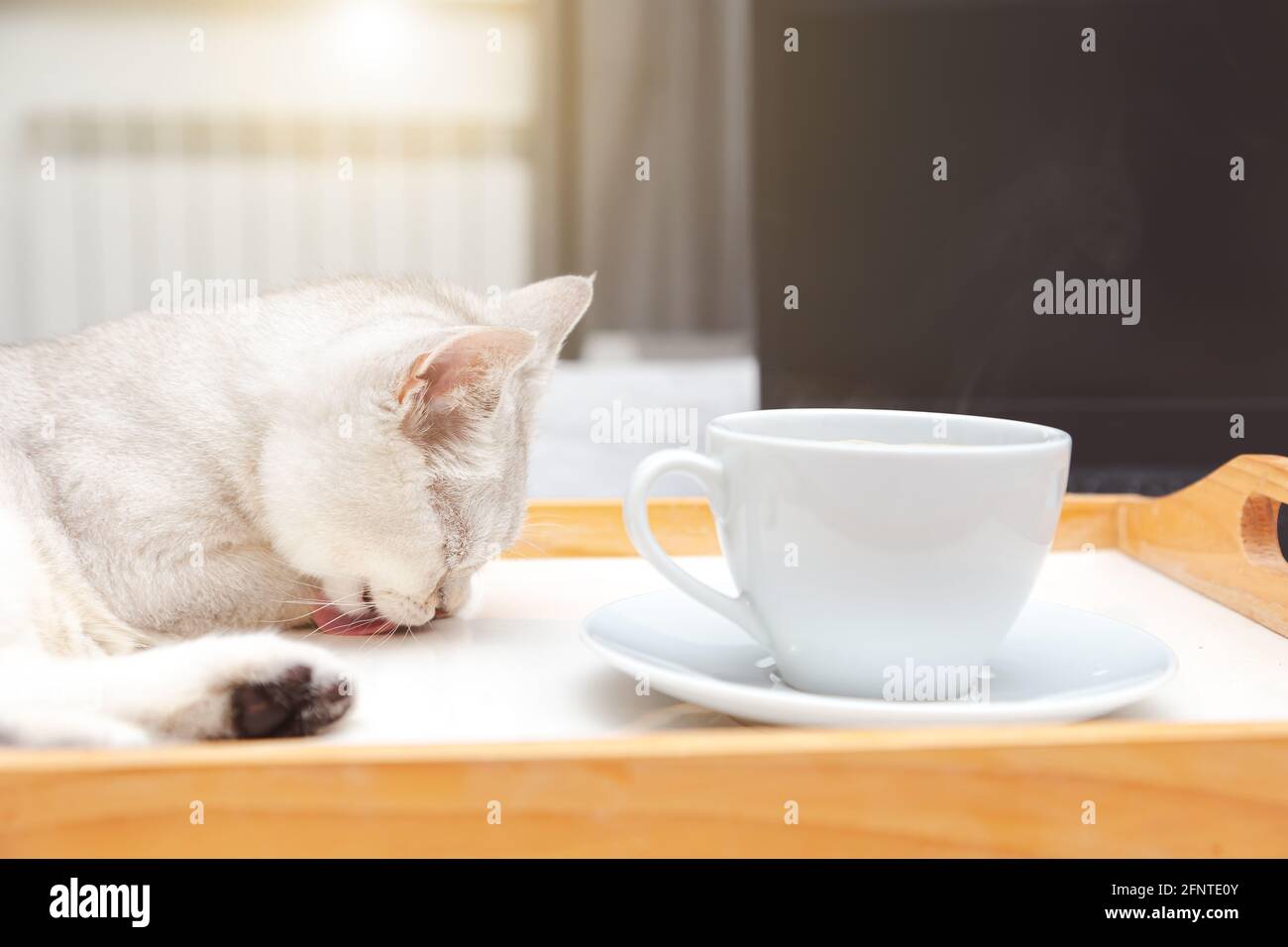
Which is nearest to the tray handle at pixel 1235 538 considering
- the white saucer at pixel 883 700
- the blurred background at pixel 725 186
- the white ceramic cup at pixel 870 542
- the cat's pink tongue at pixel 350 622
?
the white saucer at pixel 883 700

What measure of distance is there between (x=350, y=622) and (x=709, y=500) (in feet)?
1.23

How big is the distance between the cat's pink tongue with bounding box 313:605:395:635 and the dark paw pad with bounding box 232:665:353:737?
0.27m

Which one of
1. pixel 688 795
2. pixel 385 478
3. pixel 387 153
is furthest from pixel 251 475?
pixel 387 153

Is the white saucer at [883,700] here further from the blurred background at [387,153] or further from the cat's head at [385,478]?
the blurred background at [387,153]

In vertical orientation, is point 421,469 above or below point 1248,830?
above

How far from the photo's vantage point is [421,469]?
865 mm

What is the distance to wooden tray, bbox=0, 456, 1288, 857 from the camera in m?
0.49

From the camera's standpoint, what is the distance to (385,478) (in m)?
0.87

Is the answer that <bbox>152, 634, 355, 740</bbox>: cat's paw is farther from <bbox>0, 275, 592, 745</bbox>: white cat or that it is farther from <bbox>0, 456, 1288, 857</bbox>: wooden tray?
<bbox>0, 275, 592, 745</bbox>: white cat

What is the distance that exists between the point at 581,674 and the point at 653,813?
20 centimetres

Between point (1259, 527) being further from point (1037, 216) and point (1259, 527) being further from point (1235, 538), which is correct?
point (1037, 216)

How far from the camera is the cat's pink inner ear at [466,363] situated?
0.78 metres

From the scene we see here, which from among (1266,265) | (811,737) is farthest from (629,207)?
(811,737)
